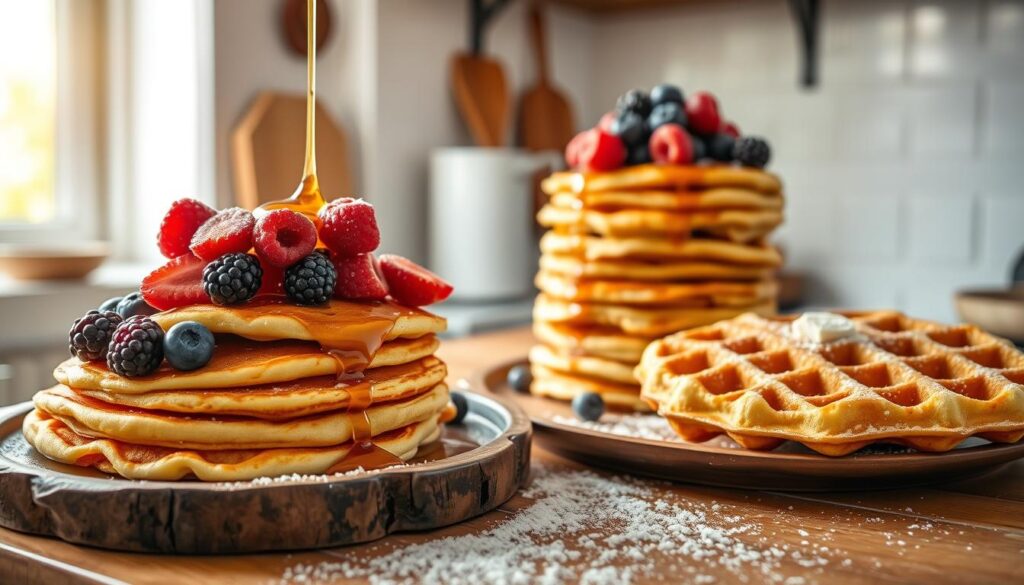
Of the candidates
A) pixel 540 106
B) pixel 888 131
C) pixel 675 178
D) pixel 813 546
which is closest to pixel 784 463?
pixel 813 546

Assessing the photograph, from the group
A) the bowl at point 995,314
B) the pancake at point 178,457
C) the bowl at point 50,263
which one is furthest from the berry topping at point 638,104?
the bowl at point 50,263

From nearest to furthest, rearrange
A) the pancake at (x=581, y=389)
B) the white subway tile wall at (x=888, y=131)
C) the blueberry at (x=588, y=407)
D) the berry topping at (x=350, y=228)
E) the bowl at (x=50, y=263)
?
the berry topping at (x=350, y=228) < the blueberry at (x=588, y=407) < the pancake at (x=581, y=389) < the bowl at (x=50, y=263) < the white subway tile wall at (x=888, y=131)

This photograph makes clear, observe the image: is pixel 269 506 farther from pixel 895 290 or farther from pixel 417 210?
pixel 895 290

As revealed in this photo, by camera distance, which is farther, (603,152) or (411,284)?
(603,152)

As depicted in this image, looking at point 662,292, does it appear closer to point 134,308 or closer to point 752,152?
point 752,152

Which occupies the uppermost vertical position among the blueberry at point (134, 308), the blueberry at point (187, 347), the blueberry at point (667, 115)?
the blueberry at point (667, 115)

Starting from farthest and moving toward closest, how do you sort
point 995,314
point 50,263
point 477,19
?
point 477,19
point 50,263
point 995,314

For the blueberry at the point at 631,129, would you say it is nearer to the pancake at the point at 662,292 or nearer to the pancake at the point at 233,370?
the pancake at the point at 662,292
